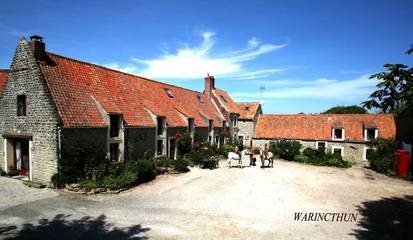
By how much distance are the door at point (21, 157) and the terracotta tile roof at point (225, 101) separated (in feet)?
79.6

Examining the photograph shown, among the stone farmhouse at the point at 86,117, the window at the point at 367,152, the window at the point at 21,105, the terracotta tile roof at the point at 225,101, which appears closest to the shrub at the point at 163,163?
the stone farmhouse at the point at 86,117

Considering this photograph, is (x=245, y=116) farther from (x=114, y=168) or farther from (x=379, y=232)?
(x=379, y=232)

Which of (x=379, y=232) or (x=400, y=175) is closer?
(x=379, y=232)

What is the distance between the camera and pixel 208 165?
68.3ft

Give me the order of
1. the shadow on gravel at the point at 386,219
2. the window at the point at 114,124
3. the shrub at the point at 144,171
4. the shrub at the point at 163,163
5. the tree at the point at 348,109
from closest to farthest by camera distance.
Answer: the shadow on gravel at the point at 386,219, the shrub at the point at 144,171, the window at the point at 114,124, the shrub at the point at 163,163, the tree at the point at 348,109

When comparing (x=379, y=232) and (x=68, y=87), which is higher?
(x=68, y=87)

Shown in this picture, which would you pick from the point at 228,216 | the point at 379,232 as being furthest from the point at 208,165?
the point at 379,232

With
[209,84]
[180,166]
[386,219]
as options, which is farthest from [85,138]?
[209,84]

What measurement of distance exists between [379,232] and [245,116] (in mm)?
27005

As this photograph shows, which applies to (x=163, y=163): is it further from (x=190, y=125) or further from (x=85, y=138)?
(x=190, y=125)

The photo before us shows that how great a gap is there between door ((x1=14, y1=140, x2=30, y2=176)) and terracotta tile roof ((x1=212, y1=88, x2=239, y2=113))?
79.6 ft

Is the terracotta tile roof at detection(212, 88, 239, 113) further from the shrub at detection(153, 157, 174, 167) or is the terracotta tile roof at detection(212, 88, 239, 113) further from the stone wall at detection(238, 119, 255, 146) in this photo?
the shrub at detection(153, 157, 174, 167)

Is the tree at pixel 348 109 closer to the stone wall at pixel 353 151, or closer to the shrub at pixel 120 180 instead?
the stone wall at pixel 353 151

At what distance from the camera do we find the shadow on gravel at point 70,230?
8.28 m
